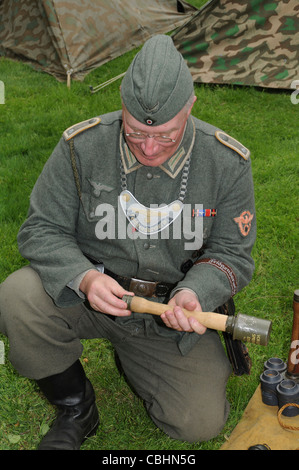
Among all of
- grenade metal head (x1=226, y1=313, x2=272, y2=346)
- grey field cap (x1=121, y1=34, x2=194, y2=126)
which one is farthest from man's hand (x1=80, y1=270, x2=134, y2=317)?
grey field cap (x1=121, y1=34, x2=194, y2=126)

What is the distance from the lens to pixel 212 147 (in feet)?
9.39

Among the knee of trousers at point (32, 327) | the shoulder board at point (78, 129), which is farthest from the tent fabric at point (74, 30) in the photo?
the knee of trousers at point (32, 327)

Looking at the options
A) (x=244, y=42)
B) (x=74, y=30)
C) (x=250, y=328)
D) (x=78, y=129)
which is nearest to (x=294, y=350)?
(x=250, y=328)

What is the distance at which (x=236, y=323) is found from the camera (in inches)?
97.8

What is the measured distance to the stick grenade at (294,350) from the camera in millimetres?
2649

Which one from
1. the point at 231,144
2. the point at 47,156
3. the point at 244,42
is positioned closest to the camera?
the point at 231,144

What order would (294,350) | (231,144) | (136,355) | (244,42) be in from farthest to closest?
(244,42) < (136,355) < (231,144) < (294,350)

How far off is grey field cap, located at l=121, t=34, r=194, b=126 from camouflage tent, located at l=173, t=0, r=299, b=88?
15.6ft

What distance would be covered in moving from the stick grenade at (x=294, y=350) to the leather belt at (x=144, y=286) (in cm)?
62

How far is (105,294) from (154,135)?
0.71 m

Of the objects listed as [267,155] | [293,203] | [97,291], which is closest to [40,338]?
[97,291]

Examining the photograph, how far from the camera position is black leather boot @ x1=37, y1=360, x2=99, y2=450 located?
112 inches

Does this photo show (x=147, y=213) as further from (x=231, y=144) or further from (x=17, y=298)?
(x=17, y=298)

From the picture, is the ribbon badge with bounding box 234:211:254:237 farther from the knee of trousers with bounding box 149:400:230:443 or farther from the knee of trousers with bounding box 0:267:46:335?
the knee of trousers with bounding box 0:267:46:335
